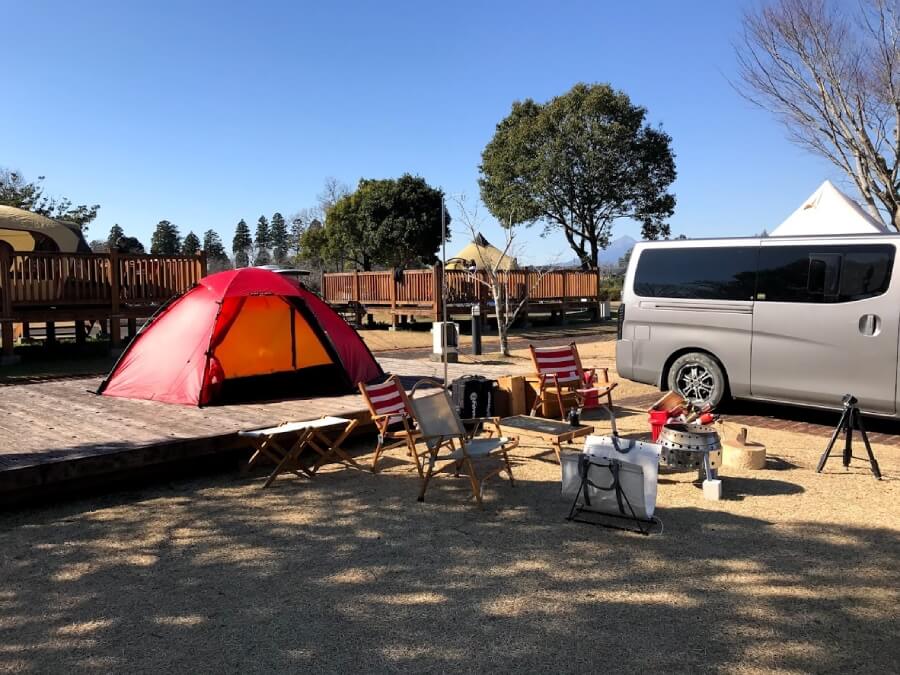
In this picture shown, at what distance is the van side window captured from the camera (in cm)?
698

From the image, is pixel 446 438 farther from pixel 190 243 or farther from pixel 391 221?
pixel 190 243

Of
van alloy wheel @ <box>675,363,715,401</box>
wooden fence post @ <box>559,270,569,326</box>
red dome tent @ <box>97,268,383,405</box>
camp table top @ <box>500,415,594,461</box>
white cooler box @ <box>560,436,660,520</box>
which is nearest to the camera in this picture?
white cooler box @ <box>560,436,660,520</box>

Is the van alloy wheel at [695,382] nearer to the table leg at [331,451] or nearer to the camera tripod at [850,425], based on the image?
the camera tripod at [850,425]

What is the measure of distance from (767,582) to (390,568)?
6.69 feet

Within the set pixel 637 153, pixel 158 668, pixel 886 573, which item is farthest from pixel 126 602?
pixel 637 153

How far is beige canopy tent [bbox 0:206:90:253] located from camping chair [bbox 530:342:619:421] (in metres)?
12.3

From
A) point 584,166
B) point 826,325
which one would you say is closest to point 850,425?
point 826,325

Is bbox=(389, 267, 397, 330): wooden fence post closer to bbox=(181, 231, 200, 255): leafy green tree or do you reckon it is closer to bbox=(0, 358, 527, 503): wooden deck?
bbox=(0, 358, 527, 503): wooden deck

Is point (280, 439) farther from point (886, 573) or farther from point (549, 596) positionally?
point (886, 573)

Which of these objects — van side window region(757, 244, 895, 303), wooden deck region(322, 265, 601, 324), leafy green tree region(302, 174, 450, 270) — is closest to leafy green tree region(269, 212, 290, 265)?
leafy green tree region(302, 174, 450, 270)

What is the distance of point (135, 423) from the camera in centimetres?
645

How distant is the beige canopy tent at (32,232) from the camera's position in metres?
15.9

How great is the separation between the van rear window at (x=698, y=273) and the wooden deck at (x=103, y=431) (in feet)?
12.8

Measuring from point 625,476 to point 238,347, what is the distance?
5089 millimetres
